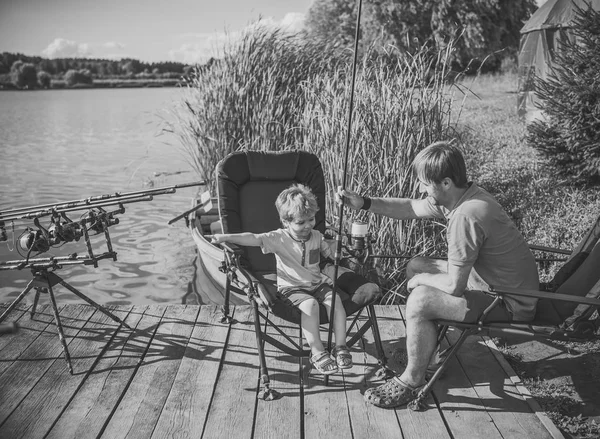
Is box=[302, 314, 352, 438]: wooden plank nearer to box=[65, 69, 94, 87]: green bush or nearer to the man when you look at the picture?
the man

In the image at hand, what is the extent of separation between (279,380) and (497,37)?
2920 cm

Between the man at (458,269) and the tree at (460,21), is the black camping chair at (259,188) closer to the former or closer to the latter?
the man at (458,269)

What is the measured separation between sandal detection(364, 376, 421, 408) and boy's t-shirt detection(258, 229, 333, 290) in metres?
0.77

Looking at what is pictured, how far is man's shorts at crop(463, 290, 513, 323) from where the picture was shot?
279cm

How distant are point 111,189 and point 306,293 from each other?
9.71 meters

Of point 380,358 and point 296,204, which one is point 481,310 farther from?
point 296,204

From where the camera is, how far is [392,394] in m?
2.81

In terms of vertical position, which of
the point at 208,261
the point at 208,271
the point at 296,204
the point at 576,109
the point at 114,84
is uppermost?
the point at 576,109

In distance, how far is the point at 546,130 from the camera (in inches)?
236

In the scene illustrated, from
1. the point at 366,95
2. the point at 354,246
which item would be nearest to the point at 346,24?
the point at 366,95

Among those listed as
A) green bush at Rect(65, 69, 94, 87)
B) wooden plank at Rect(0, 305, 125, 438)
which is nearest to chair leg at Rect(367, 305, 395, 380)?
wooden plank at Rect(0, 305, 125, 438)

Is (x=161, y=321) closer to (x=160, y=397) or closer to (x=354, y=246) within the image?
(x=160, y=397)

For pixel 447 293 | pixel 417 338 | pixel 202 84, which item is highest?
pixel 202 84

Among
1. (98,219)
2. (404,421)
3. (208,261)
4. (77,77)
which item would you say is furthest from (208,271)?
(77,77)
